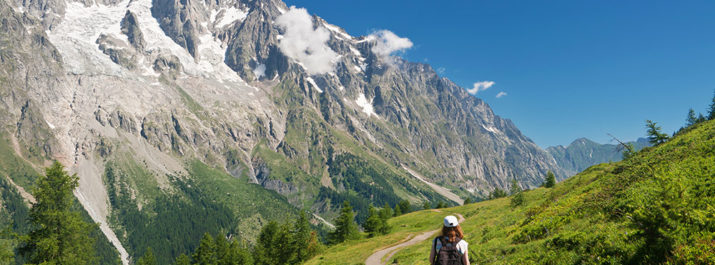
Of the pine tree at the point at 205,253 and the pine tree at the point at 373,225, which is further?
the pine tree at the point at 373,225

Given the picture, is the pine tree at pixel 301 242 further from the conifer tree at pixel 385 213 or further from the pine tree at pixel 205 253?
the pine tree at pixel 205 253

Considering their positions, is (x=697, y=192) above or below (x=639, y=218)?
above

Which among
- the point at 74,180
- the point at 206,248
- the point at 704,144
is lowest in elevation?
the point at 206,248

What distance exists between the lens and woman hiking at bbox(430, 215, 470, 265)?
948 centimetres

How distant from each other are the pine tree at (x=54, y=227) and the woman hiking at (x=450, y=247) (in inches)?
1294

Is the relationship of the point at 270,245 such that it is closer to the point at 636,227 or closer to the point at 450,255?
the point at 450,255

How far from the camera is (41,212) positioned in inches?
1067

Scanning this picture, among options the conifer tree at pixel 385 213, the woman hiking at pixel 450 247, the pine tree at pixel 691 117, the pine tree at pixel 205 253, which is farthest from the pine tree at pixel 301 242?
the pine tree at pixel 691 117

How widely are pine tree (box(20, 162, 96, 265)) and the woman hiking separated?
32869 mm

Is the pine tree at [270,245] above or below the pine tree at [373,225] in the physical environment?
below

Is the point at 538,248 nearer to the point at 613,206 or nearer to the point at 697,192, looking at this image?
the point at 613,206

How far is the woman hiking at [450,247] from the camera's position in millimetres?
9477

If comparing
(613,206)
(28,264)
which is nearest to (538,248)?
(613,206)

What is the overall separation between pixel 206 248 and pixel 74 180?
48.2 meters
